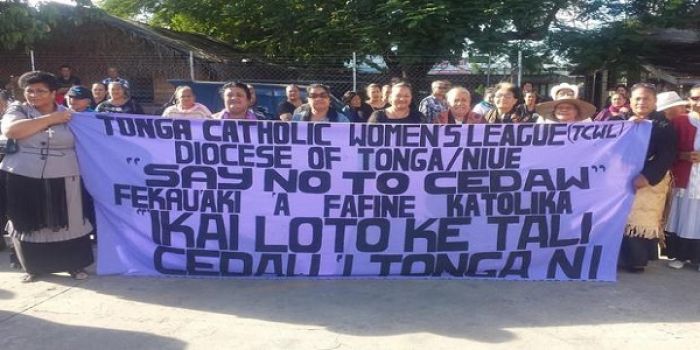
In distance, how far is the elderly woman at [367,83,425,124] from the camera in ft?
15.3

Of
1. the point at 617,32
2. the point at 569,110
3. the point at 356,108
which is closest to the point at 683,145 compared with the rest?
the point at 569,110

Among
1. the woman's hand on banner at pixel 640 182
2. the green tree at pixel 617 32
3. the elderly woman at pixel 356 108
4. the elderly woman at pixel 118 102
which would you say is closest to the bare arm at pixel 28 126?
the elderly woman at pixel 118 102

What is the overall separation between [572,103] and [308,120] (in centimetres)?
224

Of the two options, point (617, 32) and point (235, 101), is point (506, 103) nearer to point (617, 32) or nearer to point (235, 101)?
point (235, 101)

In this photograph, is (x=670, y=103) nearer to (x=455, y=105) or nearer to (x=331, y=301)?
(x=455, y=105)

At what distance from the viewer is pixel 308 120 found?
493 cm

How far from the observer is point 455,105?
5.43 m

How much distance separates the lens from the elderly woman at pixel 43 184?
420cm

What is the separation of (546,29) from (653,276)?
1124cm

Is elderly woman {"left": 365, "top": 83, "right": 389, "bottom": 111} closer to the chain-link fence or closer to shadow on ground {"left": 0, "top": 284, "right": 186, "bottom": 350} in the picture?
shadow on ground {"left": 0, "top": 284, "right": 186, "bottom": 350}

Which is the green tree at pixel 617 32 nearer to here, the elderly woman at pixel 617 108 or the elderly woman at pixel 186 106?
the elderly woman at pixel 617 108

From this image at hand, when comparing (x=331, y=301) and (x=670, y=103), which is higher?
(x=670, y=103)

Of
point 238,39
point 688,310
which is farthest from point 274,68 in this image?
point 688,310

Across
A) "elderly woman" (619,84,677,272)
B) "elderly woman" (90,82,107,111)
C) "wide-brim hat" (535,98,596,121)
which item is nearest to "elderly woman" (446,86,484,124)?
"wide-brim hat" (535,98,596,121)
